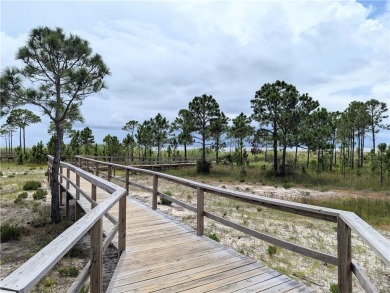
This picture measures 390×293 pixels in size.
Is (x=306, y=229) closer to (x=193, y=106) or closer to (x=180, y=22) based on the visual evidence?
(x=180, y=22)

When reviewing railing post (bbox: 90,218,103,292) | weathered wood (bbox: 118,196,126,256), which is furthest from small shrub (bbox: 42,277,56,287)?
railing post (bbox: 90,218,103,292)

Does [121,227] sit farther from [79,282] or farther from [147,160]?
[147,160]

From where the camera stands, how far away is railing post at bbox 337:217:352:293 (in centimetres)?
266

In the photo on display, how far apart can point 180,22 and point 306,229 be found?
844 centimetres

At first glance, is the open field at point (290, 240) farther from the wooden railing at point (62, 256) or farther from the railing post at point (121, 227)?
the wooden railing at point (62, 256)

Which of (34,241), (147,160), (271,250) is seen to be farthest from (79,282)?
(147,160)

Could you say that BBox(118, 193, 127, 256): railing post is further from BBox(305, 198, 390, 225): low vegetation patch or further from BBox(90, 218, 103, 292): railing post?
BBox(305, 198, 390, 225): low vegetation patch

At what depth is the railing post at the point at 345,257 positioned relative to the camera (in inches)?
105

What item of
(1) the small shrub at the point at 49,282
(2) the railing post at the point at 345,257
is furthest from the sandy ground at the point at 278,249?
(2) the railing post at the point at 345,257

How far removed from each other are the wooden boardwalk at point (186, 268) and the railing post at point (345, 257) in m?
0.60

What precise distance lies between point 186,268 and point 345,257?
1994 millimetres

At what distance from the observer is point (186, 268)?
377cm

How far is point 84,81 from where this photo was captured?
10.8 m

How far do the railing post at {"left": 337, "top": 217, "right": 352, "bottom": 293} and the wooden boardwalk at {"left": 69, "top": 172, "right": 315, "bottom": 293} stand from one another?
60 cm
